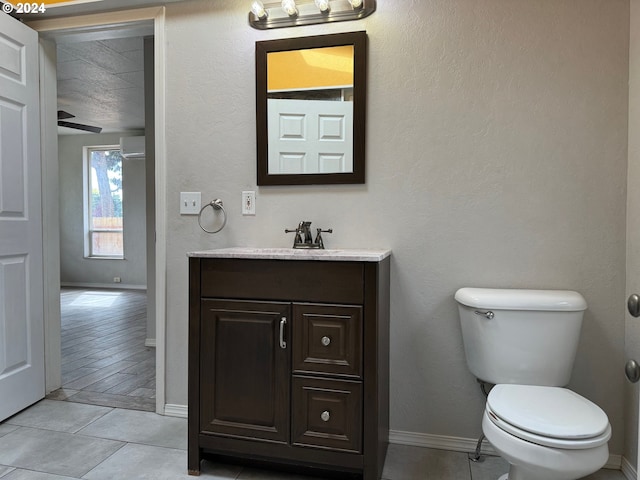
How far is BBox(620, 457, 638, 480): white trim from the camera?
1.62 meters

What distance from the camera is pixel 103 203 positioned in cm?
675

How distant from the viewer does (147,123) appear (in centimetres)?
335

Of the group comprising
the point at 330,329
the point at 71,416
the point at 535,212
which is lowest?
the point at 71,416

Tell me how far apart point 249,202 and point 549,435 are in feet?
5.05

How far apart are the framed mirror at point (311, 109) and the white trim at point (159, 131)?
0.53 metres

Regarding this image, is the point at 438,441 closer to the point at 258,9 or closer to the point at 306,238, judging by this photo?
the point at 306,238

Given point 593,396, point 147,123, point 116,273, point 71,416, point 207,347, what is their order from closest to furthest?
point 207,347 → point 593,396 → point 71,416 → point 147,123 → point 116,273

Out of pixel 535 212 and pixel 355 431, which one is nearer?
pixel 355 431

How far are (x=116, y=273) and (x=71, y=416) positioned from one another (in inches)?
193

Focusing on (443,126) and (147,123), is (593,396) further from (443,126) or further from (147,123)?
(147,123)

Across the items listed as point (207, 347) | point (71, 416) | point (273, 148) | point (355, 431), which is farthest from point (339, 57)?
point (71, 416)

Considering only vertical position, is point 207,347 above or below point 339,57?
below

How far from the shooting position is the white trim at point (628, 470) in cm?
162

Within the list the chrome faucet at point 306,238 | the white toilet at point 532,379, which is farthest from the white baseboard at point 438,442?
the chrome faucet at point 306,238
